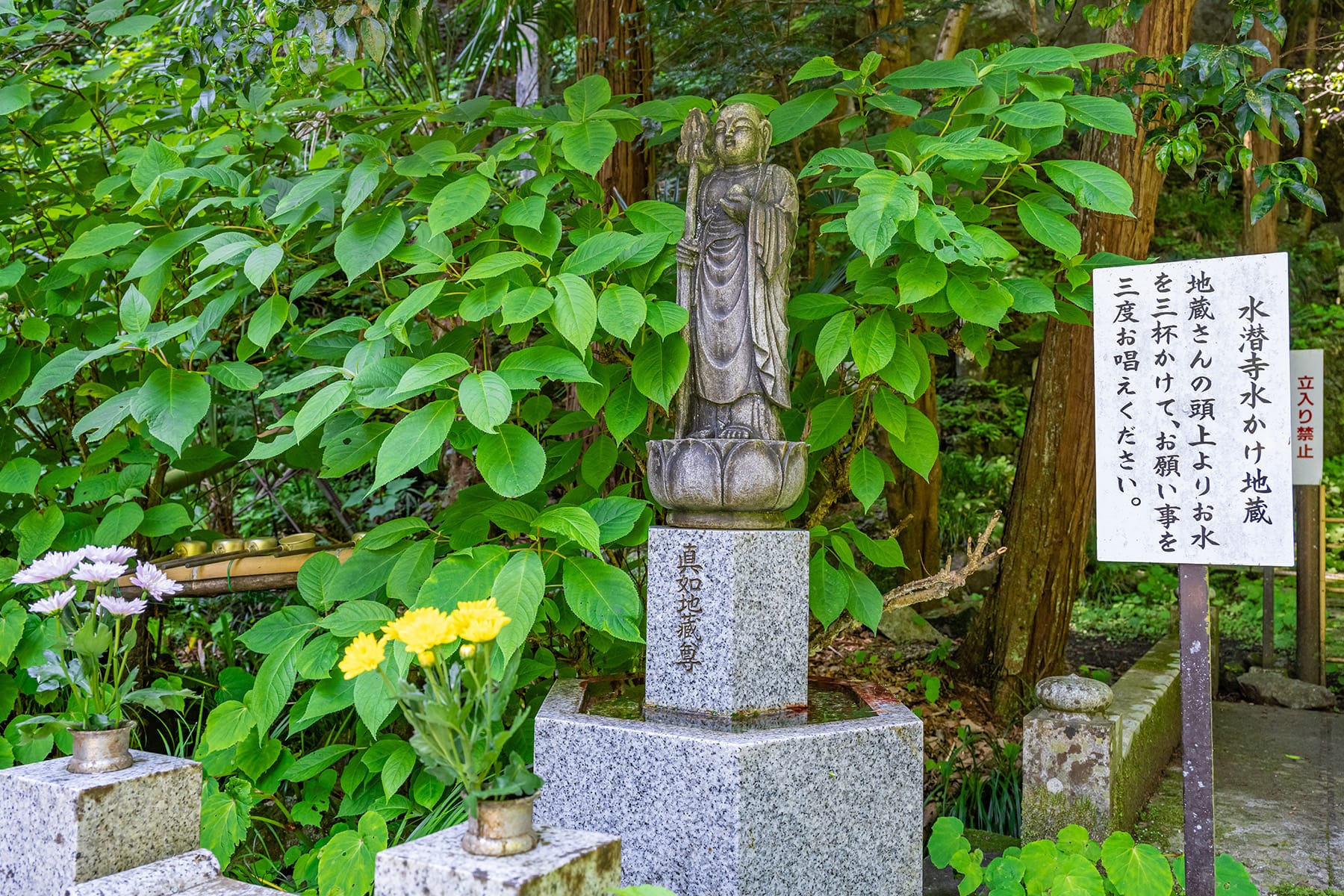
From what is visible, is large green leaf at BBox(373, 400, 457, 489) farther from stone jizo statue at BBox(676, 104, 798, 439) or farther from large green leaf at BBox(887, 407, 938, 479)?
large green leaf at BBox(887, 407, 938, 479)

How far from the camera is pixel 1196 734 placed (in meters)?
2.79

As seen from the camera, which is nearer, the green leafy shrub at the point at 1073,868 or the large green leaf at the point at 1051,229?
the green leafy shrub at the point at 1073,868

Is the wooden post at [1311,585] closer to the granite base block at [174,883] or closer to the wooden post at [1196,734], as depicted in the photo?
the wooden post at [1196,734]

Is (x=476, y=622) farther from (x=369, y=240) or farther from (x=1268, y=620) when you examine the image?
(x=1268, y=620)

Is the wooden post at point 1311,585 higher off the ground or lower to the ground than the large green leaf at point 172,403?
lower

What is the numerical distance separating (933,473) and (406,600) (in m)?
5.38

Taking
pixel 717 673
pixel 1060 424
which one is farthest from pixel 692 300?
pixel 1060 424

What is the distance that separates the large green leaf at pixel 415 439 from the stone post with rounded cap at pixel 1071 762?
2539mm

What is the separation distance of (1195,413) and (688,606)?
1.53m

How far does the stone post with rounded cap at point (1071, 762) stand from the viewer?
368 centimetres

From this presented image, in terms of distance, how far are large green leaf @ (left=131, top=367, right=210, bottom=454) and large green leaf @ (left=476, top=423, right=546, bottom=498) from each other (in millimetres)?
987

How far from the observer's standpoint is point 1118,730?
3.92 meters

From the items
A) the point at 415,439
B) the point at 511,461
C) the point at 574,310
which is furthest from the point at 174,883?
the point at 574,310

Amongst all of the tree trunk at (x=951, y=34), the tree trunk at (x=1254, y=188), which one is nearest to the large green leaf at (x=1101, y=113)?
the tree trunk at (x=951, y=34)
